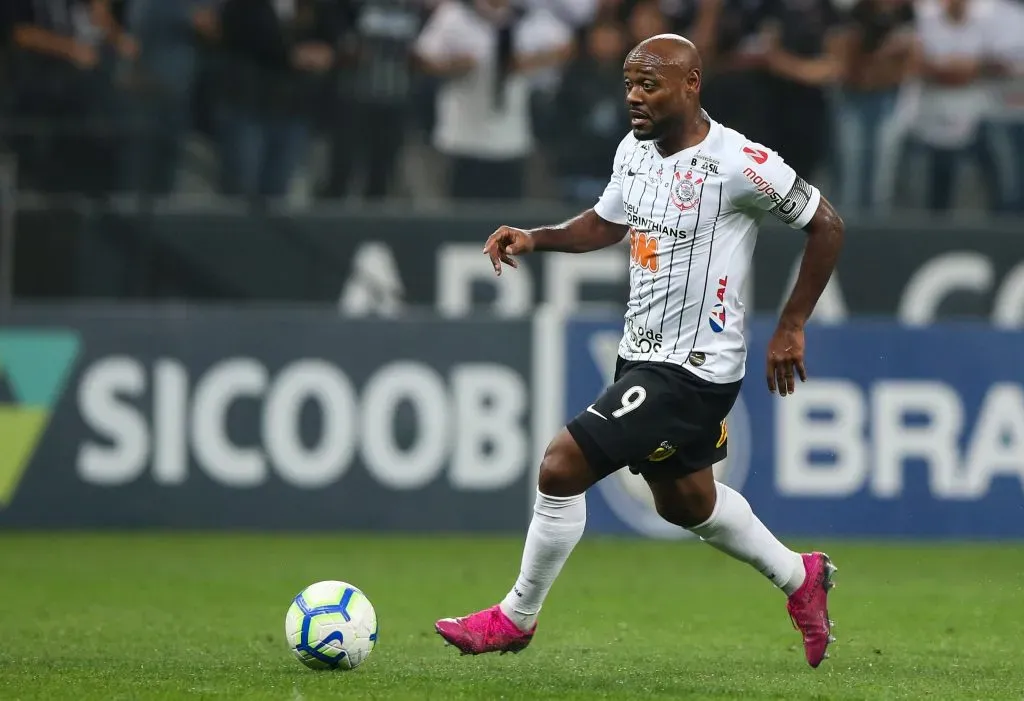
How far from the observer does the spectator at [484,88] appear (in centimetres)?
1333

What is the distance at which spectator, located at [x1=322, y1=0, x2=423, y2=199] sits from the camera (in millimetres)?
13289

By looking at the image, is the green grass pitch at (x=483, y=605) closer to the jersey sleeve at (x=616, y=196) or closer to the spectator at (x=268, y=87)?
the jersey sleeve at (x=616, y=196)

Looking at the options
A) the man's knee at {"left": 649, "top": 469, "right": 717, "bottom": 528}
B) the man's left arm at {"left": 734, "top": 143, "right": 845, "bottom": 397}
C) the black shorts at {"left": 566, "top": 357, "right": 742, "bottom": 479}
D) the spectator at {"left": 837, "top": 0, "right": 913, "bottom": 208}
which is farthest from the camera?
the spectator at {"left": 837, "top": 0, "right": 913, "bottom": 208}

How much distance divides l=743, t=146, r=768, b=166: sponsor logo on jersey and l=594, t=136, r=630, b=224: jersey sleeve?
1.76ft

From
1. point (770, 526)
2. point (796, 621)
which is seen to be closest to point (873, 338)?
point (770, 526)

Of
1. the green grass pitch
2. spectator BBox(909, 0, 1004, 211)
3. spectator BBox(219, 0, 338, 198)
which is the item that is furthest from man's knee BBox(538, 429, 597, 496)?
spectator BBox(909, 0, 1004, 211)

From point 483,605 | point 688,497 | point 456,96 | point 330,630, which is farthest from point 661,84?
point 456,96

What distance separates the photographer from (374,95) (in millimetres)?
13320

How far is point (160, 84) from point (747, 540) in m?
7.75

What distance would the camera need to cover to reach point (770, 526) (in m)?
13.0

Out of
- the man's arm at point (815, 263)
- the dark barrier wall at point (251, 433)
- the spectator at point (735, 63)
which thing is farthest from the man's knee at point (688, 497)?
the spectator at point (735, 63)

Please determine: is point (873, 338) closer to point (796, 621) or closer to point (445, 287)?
point (445, 287)

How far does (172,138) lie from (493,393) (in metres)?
3.13

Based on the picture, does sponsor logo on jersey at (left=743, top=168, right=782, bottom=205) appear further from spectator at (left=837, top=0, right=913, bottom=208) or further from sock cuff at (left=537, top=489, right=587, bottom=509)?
spectator at (left=837, top=0, right=913, bottom=208)
